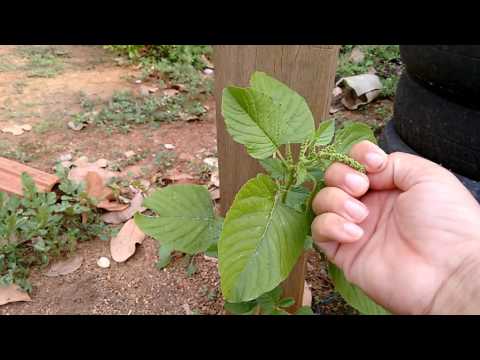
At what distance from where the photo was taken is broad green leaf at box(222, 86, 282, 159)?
0.98 metres

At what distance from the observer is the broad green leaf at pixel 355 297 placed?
1140 millimetres

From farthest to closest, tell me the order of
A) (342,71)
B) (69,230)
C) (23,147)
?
(342,71) < (23,147) < (69,230)

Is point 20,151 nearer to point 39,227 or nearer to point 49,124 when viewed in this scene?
point 49,124

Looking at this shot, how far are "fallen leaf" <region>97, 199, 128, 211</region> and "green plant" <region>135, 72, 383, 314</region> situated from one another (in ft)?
3.92

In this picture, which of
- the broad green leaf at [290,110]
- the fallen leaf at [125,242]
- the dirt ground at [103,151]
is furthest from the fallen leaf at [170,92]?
the broad green leaf at [290,110]

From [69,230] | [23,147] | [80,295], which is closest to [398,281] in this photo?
[80,295]

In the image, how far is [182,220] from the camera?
122cm

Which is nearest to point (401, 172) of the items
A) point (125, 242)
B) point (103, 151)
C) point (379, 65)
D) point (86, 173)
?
point (125, 242)

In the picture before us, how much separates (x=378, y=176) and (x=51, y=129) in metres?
2.57

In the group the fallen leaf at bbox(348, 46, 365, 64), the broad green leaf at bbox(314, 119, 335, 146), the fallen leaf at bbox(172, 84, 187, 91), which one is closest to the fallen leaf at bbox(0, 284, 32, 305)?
the broad green leaf at bbox(314, 119, 335, 146)

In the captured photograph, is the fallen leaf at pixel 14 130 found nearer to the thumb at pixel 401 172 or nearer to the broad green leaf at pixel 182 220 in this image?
the broad green leaf at pixel 182 220

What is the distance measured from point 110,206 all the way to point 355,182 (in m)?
1.68

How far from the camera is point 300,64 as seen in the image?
1.29 meters

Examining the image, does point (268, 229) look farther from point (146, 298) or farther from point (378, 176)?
point (146, 298)
